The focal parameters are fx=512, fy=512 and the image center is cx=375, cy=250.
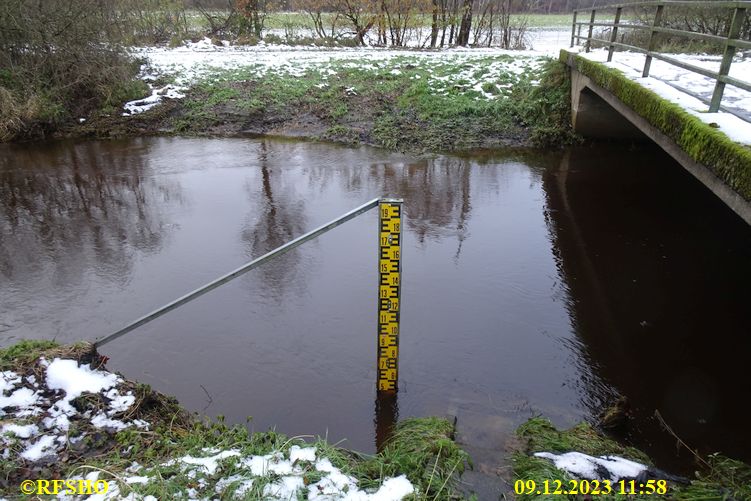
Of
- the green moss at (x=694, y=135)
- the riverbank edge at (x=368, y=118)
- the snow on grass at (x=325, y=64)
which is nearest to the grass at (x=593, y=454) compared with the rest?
the green moss at (x=694, y=135)

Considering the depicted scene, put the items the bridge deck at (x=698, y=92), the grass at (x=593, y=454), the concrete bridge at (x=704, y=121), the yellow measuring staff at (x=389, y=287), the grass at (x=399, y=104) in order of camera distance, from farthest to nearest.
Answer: the grass at (x=399, y=104), the bridge deck at (x=698, y=92), the yellow measuring staff at (x=389, y=287), the concrete bridge at (x=704, y=121), the grass at (x=593, y=454)

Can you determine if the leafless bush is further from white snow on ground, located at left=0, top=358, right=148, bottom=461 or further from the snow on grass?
white snow on ground, located at left=0, top=358, right=148, bottom=461

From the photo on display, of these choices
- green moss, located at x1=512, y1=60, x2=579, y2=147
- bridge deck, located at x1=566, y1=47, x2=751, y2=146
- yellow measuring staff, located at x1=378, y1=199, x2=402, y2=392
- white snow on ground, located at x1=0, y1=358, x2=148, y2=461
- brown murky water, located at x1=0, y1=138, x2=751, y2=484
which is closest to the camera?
white snow on ground, located at x1=0, y1=358, x2=148, y2=461

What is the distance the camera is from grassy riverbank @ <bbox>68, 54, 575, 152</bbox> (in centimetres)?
1338

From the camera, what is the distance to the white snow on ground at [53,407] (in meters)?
3.64

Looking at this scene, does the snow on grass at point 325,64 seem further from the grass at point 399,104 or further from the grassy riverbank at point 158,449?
the grassy riverbank at point 158,449

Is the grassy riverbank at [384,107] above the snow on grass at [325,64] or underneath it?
underneath

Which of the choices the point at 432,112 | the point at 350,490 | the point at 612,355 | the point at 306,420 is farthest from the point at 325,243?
the point at 432,112

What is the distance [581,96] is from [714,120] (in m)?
Answer: 7.93

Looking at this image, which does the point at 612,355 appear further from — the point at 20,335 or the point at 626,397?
the point at 20,335

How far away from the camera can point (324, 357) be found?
5551mm

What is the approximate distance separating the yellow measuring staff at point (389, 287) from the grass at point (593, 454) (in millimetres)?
1306

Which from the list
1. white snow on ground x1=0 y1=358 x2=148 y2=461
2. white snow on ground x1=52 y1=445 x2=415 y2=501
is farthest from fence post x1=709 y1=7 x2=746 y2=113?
white snow on ground x1=0 y1=358 x2=148 y2=461

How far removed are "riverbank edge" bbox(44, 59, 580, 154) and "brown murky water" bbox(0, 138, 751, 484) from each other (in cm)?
211
